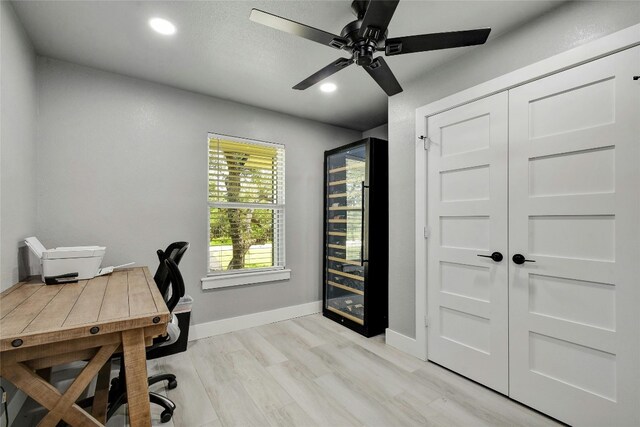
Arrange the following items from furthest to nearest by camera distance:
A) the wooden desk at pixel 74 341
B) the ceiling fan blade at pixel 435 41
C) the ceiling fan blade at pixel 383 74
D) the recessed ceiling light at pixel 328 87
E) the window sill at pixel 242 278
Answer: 1. the window sill at pixel 242 278
2. the recessed ceiling light at pixel 328 87
3. the ceiling fan blade at pixel 383 74
4. the ceiling fan blade at pixel 435 41
5. the wooden desk at pixel 74 341

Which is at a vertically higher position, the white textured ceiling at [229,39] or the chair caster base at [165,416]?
the white textured ceiling at [229,39]

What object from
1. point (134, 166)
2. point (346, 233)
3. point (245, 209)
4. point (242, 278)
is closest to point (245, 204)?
point (245, 209)

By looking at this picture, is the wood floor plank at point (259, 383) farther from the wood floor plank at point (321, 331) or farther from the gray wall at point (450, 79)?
the gray wall at point (450, 79)

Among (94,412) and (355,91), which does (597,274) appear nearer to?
(355,91)

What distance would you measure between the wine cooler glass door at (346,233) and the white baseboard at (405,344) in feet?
1.21

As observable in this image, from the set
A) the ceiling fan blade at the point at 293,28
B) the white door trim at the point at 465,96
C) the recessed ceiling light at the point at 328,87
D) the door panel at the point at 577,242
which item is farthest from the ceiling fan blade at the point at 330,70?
the door panel at the point at 577,242

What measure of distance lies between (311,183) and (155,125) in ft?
5.98

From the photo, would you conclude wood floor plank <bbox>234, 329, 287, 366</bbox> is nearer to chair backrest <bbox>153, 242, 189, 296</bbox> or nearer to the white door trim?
chair backrest <bbox>153, 242, 189, 296</bbox>

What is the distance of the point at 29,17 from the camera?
1.89m

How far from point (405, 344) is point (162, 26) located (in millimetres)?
3145

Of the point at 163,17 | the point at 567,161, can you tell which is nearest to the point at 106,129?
the point at 163,17

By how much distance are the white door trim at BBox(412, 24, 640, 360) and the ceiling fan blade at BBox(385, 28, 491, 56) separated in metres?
0.62

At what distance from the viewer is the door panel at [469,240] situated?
6.75 feet

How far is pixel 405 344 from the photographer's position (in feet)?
8.75
